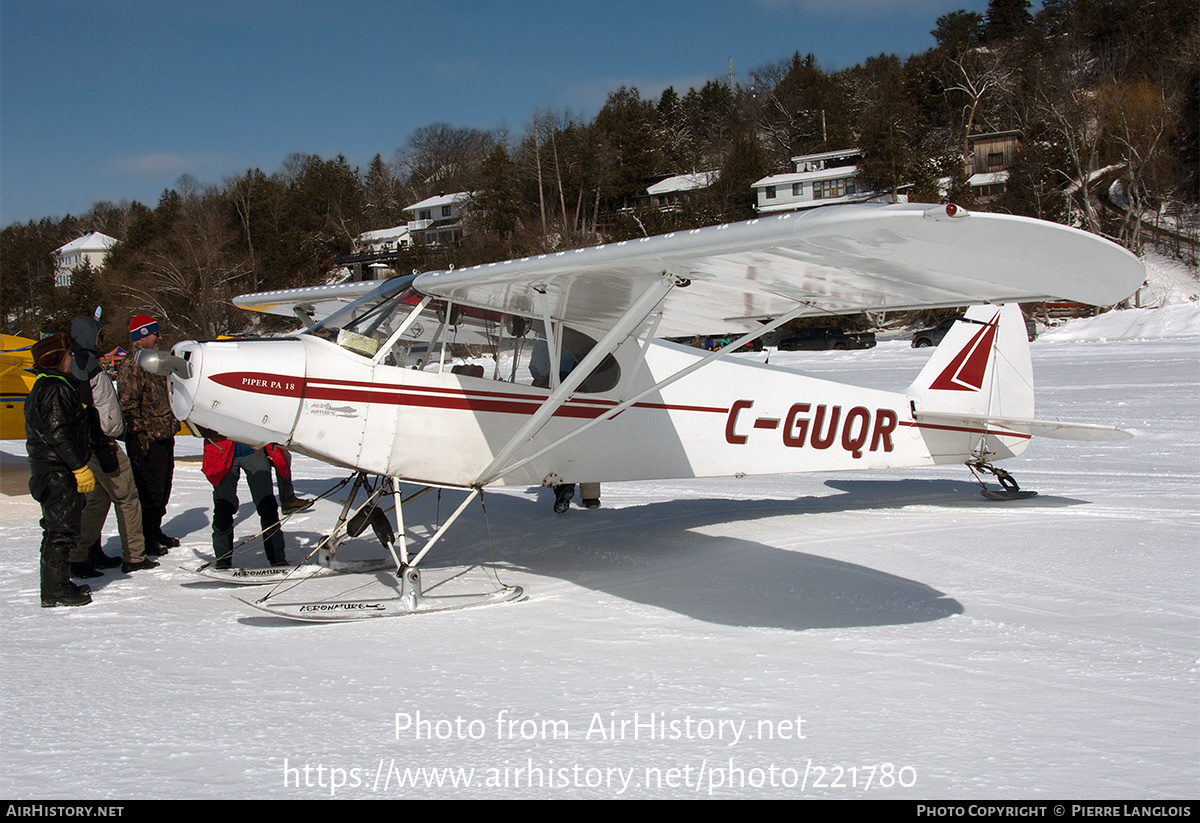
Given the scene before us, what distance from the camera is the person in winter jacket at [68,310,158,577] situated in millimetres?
5891

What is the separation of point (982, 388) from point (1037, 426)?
658 mm

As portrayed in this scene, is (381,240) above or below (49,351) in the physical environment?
above

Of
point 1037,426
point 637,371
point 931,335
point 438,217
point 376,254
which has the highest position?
point 438,217

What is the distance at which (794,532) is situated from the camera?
717 cm

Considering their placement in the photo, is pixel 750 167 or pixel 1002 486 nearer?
pixel 1002 486

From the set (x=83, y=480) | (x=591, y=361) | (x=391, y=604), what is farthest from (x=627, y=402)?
(x=83, y=480)

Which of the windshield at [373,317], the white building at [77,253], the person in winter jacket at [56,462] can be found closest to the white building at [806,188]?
Answer: the windshield at [373,317]

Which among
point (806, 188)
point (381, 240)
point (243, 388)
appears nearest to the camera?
point (243, 388)

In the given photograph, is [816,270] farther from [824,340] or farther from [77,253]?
[77,253]

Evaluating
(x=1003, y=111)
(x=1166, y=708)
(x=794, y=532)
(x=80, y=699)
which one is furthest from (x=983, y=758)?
(x=1003, y=111)

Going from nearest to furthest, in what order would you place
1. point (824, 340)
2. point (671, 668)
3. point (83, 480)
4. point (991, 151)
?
1. point (671, 668)
2. point (83, 480)
3. point (824, 340)
4. point (991, 151)

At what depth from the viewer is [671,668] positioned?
4.02 metres

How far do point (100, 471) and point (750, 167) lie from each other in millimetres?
59246
